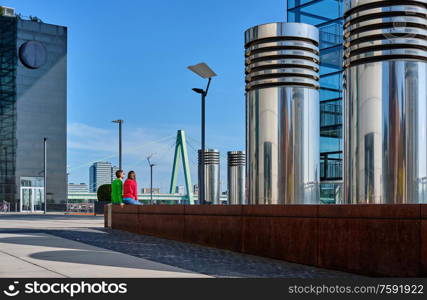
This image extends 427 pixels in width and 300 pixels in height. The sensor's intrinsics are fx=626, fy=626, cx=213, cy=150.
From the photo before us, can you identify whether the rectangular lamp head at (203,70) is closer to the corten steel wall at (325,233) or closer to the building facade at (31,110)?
the corten steel wall at (325,233)

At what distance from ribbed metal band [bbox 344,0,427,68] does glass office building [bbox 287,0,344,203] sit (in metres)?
13.3

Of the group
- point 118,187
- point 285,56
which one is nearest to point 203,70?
point 118,187

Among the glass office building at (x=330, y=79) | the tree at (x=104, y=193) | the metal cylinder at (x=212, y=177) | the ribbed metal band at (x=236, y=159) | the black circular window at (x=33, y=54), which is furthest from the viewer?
the black circular window at (x=33, y=54)

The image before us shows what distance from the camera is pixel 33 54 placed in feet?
189

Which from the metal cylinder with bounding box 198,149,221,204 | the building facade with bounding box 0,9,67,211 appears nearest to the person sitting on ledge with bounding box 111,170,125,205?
the metal cylinder with bounding box 198,149,221,204

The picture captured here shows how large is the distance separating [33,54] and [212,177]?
3160 cm

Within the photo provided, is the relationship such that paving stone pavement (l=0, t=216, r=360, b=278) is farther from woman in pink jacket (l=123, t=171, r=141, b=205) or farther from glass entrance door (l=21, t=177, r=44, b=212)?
glass entrance door (l=21, t=177, r=44, b=212)

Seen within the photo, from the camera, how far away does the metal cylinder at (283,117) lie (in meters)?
10.6

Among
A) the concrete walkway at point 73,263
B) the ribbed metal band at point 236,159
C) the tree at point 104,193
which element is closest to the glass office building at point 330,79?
the ribbed metal band at point 236,159

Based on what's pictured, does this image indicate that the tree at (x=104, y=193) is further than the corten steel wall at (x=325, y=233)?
Yes

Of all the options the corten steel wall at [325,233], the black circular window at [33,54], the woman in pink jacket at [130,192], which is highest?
the black circular window at [33,54]

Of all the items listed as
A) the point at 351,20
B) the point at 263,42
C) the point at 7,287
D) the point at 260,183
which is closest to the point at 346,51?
the point at 351,20

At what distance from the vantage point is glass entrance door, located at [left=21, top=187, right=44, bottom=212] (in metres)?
56.9
